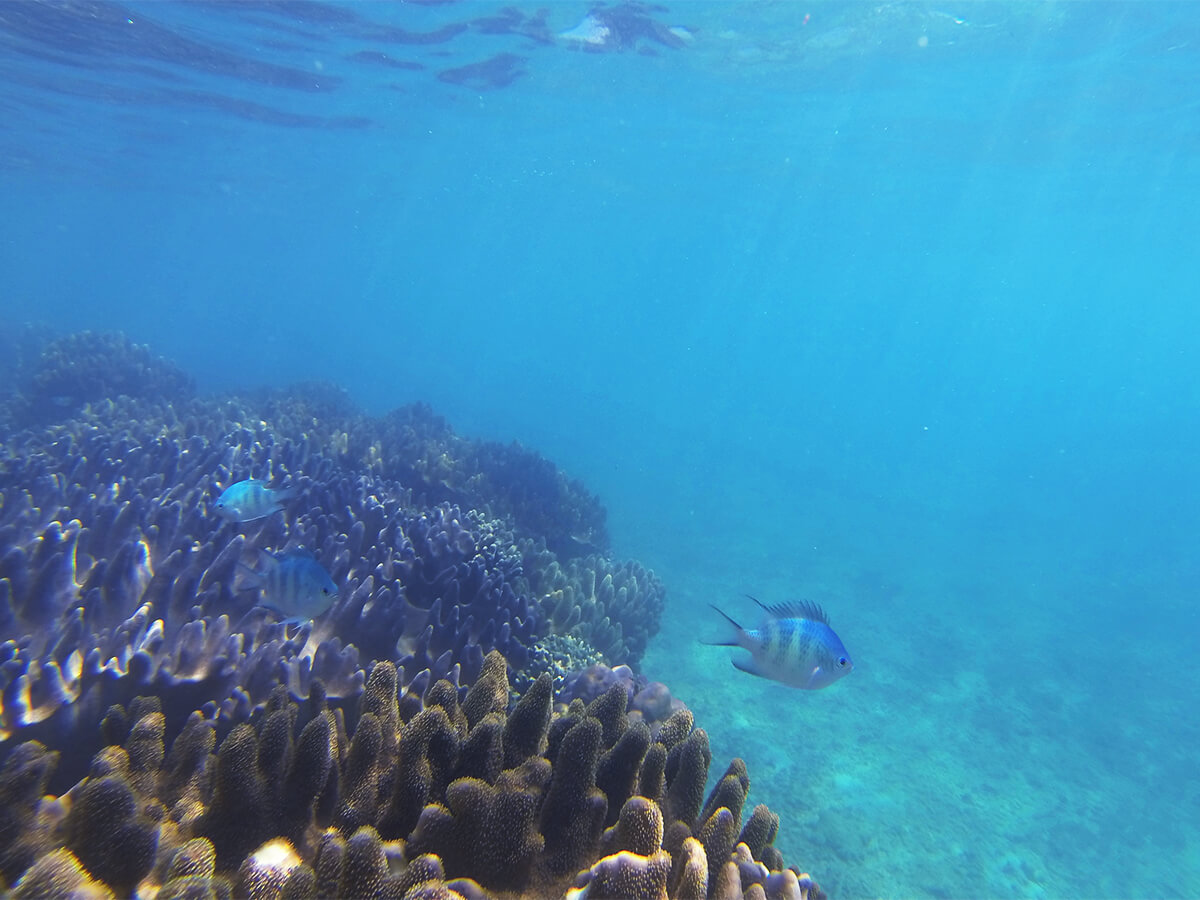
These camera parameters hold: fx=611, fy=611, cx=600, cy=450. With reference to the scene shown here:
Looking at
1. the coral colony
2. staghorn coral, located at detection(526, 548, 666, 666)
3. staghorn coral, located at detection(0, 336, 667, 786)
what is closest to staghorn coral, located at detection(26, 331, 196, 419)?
staghorn coral, located at detection(0, 336, 667, 786)

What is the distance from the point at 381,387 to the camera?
142 ft

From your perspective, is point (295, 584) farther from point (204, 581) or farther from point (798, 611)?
point (798, 611)

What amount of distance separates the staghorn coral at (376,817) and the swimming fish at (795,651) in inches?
59.8

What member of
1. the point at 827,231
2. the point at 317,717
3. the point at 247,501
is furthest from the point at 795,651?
the point at 827,231

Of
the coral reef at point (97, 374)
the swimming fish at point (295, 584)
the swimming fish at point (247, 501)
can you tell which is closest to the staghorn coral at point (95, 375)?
the coral reef at point (97, 374)

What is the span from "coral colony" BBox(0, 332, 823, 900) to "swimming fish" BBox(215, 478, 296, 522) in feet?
1.34

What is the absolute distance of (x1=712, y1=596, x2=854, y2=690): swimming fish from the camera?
4238mm

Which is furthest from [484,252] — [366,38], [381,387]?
[366,38]

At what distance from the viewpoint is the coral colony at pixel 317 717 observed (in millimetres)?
2021

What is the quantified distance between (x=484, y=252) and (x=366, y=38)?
97840 mm

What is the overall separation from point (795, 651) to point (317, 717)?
3114 millimetres

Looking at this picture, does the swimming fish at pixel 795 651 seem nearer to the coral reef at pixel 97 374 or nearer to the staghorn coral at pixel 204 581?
the staghorn coral at pixel 204 581

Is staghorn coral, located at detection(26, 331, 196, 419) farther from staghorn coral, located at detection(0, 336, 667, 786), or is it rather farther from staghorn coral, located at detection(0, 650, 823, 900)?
staghorn coral, located at detection(0, 650, 823, 900)

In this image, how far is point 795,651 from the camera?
427 centimetres
